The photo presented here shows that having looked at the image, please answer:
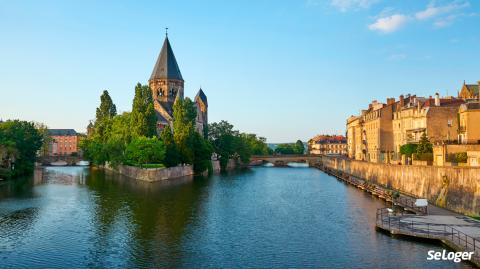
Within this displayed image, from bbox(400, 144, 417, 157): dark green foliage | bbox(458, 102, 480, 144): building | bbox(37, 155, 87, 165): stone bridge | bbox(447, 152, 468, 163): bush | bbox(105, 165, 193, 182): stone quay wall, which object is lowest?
bbox(105, 165, 193, 182): stone quay wall

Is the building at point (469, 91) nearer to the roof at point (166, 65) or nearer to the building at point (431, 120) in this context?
the building at point (431, 120)

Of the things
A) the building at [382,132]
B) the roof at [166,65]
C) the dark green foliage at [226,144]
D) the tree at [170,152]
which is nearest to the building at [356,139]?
the building at [382,132]

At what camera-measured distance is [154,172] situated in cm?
7875

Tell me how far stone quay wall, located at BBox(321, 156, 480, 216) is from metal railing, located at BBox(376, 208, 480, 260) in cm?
575

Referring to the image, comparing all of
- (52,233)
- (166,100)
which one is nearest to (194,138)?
(166,100)

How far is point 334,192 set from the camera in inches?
2621

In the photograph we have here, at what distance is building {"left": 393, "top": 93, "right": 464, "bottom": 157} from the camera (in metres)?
73.9

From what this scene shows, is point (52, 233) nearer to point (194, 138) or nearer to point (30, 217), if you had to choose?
point (30, 217)

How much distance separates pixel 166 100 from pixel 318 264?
114800 mm

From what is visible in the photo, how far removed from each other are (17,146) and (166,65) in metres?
59.2

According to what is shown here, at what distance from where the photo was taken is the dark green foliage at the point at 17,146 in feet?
261

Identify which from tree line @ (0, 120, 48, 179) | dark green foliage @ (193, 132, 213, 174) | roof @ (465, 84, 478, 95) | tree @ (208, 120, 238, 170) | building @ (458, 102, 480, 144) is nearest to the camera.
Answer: building @ (458, 102, 480, 144)

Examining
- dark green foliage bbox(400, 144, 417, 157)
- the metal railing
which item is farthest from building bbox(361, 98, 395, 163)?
the metal railing

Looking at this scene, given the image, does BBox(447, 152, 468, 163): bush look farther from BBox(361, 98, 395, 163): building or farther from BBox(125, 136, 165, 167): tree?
BBox(125, 136, 165, 167): tree
